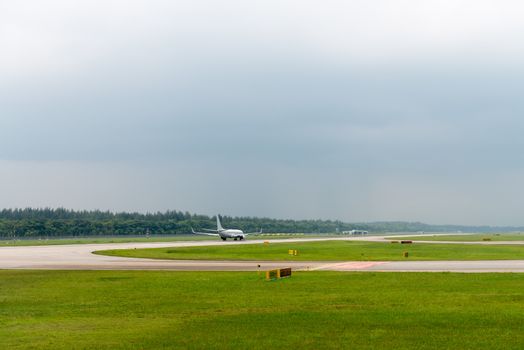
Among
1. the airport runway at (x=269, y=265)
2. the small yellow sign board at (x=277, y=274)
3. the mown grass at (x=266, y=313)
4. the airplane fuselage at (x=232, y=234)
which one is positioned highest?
the airplane fuselage at (x=232, y=234)

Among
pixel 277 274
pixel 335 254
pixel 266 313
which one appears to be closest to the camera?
pixel 266 313

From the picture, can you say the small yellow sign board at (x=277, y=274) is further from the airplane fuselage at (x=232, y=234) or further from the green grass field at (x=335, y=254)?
the airplane fuselage at (x=232, y=234)

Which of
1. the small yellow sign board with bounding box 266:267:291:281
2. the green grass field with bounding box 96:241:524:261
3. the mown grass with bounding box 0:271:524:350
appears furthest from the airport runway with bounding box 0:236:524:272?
the mown grass with bounding box 0:271:524:350

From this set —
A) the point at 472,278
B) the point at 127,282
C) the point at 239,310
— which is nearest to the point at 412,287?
the point at 472,278

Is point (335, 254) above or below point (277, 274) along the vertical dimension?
below

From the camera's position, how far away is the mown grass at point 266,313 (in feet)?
69.8

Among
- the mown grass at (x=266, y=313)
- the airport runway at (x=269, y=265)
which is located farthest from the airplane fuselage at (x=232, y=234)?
the mown grass at (x=266, y=313)

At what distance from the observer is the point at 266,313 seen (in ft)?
90.5

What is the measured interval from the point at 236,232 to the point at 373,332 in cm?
13498

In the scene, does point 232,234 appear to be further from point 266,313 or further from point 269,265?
point 266,313

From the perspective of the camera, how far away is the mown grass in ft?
69.8

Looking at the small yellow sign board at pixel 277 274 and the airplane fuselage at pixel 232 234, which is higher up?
the airplane fuselage at pixel 232 234

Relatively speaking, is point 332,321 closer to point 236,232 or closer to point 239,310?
point 239,310

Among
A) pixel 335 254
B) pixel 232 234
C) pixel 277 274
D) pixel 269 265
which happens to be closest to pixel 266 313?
pixel 277 274
